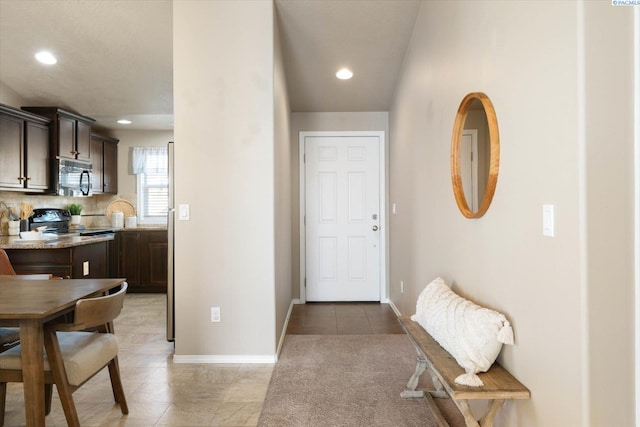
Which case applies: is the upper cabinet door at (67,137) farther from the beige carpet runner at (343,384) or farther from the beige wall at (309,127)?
the beige carpet runner at (343,384)

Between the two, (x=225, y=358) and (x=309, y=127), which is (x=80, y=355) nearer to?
(x=225, y=358)

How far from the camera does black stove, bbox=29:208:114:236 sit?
14.9 ft

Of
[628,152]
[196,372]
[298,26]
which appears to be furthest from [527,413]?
[298,26]

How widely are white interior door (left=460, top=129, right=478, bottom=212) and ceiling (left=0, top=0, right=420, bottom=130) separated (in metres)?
1.62

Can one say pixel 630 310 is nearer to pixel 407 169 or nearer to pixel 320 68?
pixel 407 169

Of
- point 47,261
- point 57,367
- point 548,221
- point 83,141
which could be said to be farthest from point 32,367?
point 83,141

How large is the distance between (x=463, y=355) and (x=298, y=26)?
2.85 metres

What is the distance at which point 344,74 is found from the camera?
3891mm

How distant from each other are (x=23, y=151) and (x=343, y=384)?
423 cm

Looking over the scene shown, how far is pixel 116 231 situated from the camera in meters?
5.23

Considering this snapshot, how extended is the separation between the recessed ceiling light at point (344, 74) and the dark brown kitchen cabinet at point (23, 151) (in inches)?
136

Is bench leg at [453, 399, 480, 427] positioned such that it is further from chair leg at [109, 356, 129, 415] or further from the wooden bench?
chair leg at [109, 356, 129, 415]

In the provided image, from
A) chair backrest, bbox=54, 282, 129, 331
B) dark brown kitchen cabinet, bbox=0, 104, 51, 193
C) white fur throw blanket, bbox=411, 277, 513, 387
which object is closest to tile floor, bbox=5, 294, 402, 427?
chair backrest, bbox=54, 282, 129, 331

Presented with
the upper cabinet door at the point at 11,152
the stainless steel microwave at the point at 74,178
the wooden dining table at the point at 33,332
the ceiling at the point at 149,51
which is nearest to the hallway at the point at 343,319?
the wooden dining table at the point at 33,332
